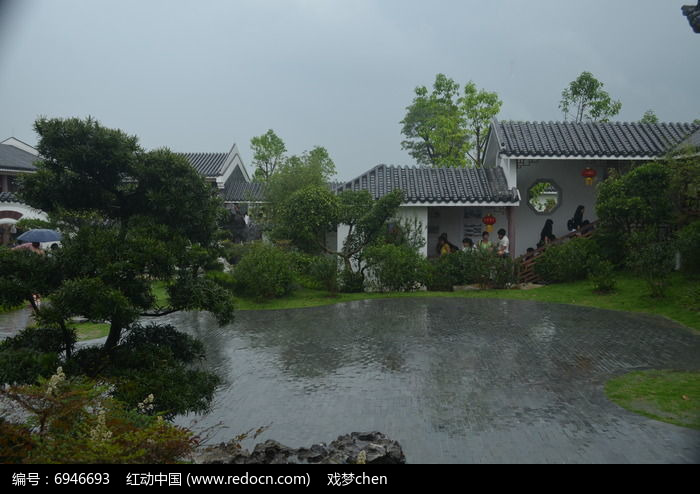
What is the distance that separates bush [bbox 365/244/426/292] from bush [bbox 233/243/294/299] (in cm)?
230

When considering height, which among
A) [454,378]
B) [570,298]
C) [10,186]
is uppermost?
[10,186]

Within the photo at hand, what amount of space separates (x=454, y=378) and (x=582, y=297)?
750cm

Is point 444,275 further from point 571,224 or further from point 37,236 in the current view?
point 37,236

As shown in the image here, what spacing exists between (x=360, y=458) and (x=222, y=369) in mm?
5196

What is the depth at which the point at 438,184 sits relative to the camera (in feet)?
60.2

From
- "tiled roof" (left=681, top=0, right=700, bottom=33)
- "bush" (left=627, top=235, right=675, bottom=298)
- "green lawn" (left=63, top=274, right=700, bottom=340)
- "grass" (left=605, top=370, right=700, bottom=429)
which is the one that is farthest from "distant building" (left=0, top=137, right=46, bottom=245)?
"tiled roof" (left=681, top=0, right=700, bottom=33)

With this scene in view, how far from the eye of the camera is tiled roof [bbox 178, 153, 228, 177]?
28.4 meters

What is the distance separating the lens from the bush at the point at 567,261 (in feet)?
50.8

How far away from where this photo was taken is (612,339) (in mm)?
9758

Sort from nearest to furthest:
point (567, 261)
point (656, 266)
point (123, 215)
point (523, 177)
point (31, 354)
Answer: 1. point (31, 354)
2. point (123, 215)
3. point (656, 266)
4. point (567, 261)
5. point (523, 177)

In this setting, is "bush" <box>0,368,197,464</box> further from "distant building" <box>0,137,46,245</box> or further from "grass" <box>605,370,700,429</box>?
"distant building" <box>0,137,46,245</box>

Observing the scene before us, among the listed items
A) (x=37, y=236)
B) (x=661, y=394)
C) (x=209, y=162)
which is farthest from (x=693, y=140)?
(x=209, y=162)

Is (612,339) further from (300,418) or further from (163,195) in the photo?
(163,195)
